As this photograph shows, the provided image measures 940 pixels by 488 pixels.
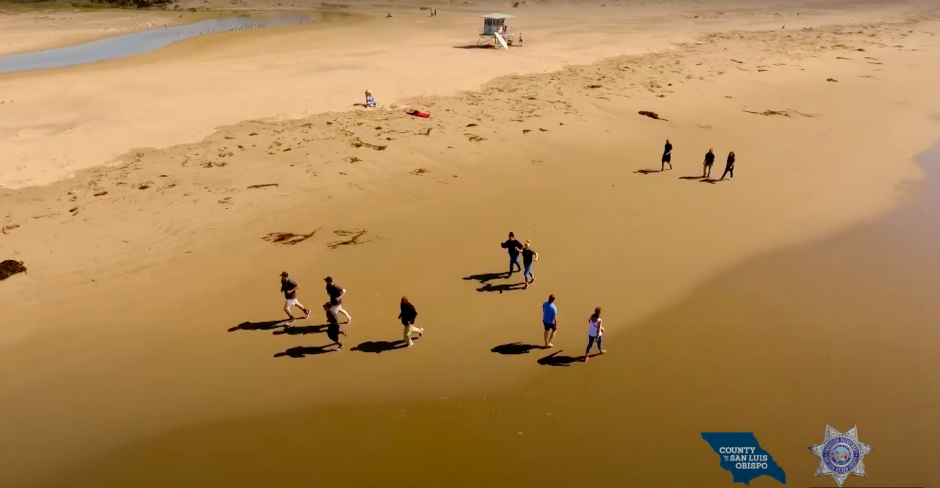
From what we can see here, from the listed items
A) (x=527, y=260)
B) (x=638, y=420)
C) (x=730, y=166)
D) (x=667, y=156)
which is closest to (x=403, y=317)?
(x=527, y=260)

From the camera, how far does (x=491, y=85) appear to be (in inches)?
1072

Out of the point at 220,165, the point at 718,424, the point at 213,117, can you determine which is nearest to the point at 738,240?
the point at 718,424

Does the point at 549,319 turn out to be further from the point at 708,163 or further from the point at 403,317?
the point at 708,163

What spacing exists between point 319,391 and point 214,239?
21.0 ft

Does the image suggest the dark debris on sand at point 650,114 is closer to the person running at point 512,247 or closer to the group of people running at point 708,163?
the group of people running at point 708,163

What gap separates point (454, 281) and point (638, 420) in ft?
16.7

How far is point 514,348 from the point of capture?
1023 cm

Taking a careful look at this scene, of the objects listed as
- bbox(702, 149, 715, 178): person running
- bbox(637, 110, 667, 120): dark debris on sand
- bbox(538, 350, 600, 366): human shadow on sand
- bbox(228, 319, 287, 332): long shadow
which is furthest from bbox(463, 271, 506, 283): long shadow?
bbox(637, 110, 667, 120): dark debris on sand

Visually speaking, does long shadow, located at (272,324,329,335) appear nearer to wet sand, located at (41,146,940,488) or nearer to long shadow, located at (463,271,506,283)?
wet sand, located at (41,146,940,488)

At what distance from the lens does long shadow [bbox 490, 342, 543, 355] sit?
399 inches

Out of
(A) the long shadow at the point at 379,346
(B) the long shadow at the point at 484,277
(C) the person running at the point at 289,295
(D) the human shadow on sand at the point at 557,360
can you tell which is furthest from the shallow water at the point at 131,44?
(D) the human shadow on sand at the point at 557,360

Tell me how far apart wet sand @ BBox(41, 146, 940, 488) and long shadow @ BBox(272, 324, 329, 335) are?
0.86m

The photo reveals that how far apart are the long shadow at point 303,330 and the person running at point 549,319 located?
13.8 ft

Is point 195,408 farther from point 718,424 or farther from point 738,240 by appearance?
point 738,240
